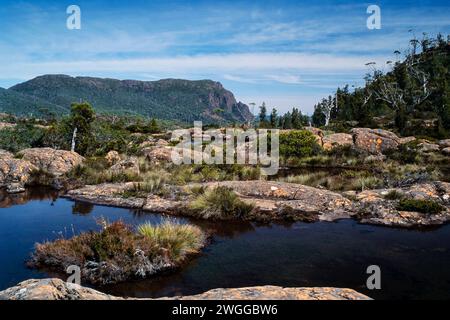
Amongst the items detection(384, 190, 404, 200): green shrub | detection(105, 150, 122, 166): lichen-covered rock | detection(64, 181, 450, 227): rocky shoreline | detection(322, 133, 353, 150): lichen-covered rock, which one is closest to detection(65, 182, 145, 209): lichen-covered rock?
detection(64, 181, 450, 227): rocky shoreline

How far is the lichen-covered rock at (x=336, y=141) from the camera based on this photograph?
134ft

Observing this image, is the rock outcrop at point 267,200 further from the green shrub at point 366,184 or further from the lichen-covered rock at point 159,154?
the lichen-covered rock at point 159,154

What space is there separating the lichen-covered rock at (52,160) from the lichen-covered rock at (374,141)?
27.9 m

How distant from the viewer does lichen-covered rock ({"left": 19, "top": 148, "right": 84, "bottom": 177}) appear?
25.1 m

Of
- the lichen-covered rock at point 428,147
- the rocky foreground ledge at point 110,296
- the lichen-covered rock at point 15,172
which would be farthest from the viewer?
the lichen-covered rock at point 428,147

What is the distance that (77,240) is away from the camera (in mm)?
10859

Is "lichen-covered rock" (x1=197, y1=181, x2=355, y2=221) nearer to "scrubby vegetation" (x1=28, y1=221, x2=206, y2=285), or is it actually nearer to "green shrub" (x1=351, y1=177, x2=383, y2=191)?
"green shrub" (x1=351, y1=177, x2=383, y2=191)

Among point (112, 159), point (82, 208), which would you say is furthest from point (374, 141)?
point (82, 208)

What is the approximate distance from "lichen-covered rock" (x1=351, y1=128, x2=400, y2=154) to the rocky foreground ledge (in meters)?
34.7

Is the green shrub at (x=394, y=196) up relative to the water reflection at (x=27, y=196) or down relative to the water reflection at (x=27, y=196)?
up

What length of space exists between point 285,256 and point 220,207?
497cm

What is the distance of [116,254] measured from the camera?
32.8 feet

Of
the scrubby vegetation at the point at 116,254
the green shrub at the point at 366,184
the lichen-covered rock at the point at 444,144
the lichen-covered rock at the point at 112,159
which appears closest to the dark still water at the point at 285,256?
the scrubby vegetation at the point at 116,254

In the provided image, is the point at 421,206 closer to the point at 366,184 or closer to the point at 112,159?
the point at 366,184
